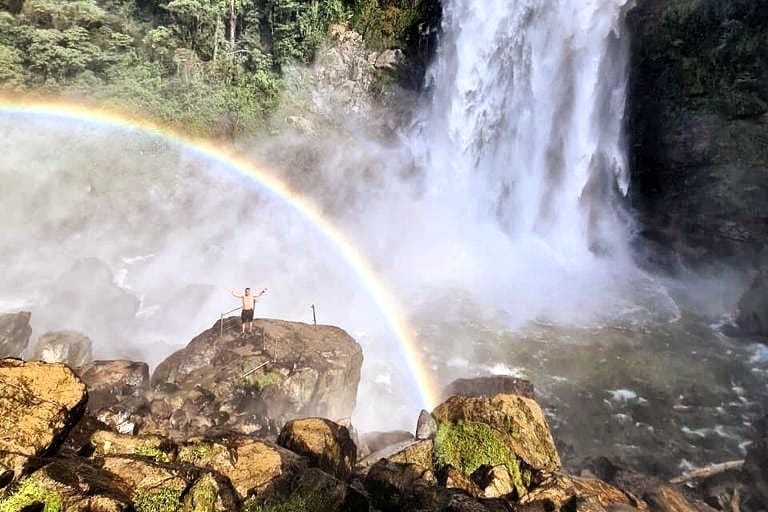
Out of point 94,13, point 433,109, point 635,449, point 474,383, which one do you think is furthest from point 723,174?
point 94,13

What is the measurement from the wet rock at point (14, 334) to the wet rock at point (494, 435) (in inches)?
570

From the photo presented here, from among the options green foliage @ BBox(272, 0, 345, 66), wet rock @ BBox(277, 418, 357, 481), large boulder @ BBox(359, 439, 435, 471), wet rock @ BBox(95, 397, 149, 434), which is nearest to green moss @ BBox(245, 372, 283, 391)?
wet rock @ BBox(95, 397, 149, 434)

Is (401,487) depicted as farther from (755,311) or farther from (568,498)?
(755,311)

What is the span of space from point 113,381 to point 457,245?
2363 centimetres

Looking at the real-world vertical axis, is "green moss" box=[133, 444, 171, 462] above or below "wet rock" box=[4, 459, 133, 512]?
below

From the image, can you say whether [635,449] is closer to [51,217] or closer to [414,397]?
[414,397]

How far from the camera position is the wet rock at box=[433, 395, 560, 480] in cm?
716

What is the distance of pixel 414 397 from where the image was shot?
16250mm

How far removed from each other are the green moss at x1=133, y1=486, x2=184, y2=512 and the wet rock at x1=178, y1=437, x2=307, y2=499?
0.82 meters

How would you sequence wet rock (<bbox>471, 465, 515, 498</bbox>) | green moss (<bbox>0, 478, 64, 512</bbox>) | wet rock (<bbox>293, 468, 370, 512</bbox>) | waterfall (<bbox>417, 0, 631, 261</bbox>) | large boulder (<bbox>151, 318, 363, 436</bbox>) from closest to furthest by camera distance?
green moss (<bbox>0, 478, 64, 512</bbox>) → wet rock (<bbox>293, 468, 370, 512</bbox>) → wet rock (<bbox>471, 465, 515, 498</bbox>) → large boulder (<bbox>151, 318, 363, 436</bbox>) → waterfall (<bbox>417, 0, 631, 261</bbox>)

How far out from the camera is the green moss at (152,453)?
5229 mm

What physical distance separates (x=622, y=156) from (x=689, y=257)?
7968 mm

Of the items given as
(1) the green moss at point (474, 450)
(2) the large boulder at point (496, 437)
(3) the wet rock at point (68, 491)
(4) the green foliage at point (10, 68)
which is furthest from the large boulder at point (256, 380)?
(4) the green foliage at point (10, 68)

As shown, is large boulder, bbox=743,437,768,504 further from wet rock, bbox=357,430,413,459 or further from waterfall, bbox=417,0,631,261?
waterfall, bbox=417,0,631,261
